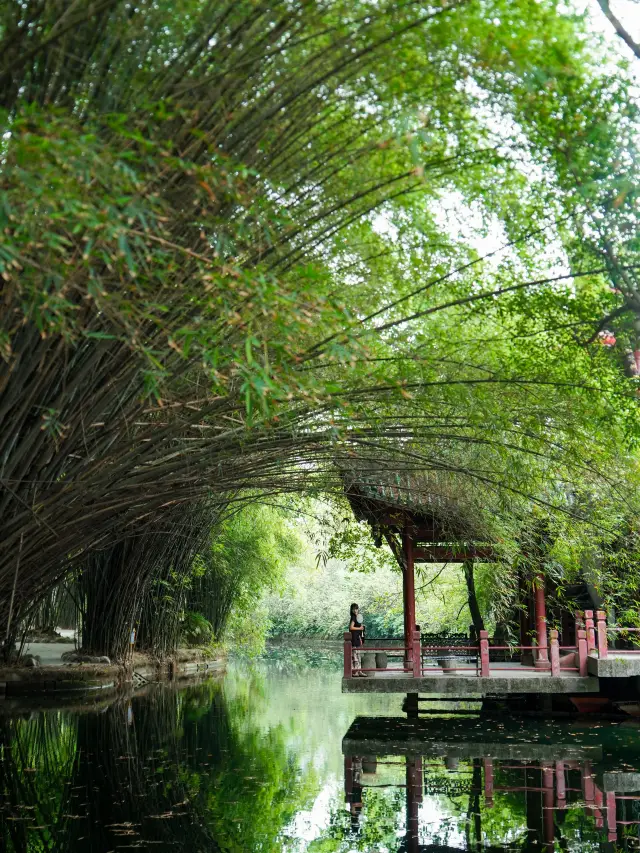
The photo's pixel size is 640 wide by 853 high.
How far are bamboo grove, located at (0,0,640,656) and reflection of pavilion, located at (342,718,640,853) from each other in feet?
6.73

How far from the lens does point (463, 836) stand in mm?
4293

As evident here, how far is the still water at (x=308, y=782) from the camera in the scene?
4305mm

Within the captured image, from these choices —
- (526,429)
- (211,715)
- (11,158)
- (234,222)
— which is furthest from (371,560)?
(11,158)

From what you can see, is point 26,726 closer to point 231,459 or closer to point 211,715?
point 211,715

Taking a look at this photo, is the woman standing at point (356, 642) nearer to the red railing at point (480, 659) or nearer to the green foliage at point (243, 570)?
the red railing at point (480, 659)

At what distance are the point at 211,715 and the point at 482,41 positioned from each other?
7.99 m

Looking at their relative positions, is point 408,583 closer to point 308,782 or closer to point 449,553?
point 449,553

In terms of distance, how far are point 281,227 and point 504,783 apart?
3.96m

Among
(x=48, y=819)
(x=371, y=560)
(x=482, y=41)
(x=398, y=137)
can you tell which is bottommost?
(x=48, y=819)

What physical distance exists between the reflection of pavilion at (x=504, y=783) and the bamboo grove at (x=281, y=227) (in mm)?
2052

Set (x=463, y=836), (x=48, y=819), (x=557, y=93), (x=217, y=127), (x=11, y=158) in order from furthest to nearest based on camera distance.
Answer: (x=48, y=819), (x=463, y=836), (x=557, y=93), (x=217, y=127), (x=11, y=158)

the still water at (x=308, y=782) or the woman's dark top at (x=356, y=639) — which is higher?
the woman's dark top at (x=356, y=639)

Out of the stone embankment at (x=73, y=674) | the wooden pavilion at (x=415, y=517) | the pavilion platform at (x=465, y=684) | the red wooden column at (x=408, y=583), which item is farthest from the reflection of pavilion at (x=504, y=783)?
the stone embankment at (x=73, y=674)

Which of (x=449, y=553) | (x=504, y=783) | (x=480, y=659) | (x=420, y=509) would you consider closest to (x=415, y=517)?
(x=449, y=553)
